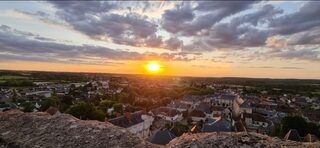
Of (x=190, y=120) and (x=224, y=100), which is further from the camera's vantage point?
(x=224, y=100)

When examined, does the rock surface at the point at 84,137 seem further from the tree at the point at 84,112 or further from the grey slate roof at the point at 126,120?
the tree at the point at 84,112

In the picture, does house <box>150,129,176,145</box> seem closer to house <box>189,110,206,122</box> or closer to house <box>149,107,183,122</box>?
house <box>149,107,183,122</box>

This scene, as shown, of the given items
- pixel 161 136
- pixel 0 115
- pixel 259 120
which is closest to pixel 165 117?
pixel 259 120

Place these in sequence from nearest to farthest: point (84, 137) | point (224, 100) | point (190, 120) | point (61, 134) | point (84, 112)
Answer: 1. point (84, 137)
2. point (61, 134)
3. point (84, 112)
4. point (190, 120)
5. point (224, 100)

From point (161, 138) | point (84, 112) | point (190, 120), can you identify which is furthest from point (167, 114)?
point (161, 138)

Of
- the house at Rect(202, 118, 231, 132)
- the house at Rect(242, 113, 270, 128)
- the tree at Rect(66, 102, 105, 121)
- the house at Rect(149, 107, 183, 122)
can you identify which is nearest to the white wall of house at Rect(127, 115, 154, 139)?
the house at Rect(149, 107, 183, 122)

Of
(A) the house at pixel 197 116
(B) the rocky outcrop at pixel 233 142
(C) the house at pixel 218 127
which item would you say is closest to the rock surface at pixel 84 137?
(B) the rocky outcrop at pixel 233 142

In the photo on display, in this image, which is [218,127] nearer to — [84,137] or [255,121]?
[255,121]

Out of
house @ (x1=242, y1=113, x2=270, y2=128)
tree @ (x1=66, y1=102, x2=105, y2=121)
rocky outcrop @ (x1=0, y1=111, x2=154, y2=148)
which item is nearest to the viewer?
rocky outcrop @ (x1=0, y1=111, x2=154, y2=148)
